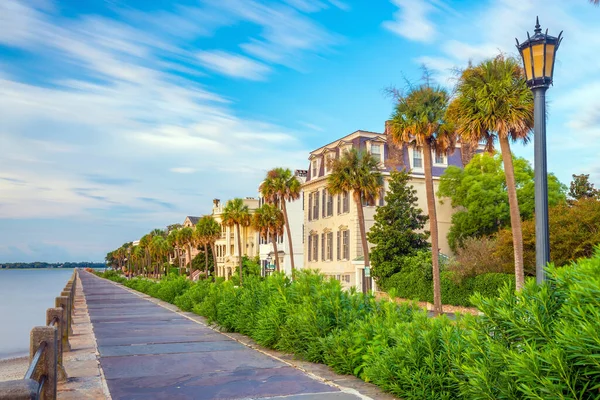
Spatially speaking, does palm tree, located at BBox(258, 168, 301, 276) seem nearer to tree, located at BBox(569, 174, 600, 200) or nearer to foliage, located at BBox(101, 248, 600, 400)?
tree, located at BBox(569, 174, 600, 200)

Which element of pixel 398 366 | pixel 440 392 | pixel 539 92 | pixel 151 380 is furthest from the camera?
pixel 151 380

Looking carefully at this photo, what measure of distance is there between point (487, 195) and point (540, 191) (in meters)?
36.3

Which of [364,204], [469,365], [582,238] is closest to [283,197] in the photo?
[364,204]

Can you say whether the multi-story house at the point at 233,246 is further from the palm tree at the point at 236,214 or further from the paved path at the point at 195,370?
the paved path at the point at 195,370

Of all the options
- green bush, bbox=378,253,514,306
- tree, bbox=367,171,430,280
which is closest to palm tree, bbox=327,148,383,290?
tree, bbox=367,171,430,280

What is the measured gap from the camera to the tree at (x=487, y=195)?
42312 mm

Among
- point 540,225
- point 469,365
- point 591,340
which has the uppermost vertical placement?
point 540,225

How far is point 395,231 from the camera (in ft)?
134

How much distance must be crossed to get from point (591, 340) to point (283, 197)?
50111 millimetres

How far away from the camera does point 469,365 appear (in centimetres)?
675

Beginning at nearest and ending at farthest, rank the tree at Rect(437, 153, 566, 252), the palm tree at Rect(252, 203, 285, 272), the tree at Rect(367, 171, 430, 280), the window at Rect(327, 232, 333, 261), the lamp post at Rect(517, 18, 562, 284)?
the lamp post at Rect(517, 18, 562, 284) < the tree at Rect(367, 171, 430, 280) < the tree at Rect(437, 153, 566, 252) < the window at Rect(327, 232, 333, 261) < the palm tree at Rect(252, 203, 285, 272)

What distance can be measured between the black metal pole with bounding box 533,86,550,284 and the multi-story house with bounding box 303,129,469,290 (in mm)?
35488

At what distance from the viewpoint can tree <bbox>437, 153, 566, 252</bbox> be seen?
42.3m

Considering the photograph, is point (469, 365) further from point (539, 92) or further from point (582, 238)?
point (582, 238)
